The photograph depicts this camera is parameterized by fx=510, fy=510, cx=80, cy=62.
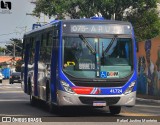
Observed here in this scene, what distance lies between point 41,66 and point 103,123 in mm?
5261

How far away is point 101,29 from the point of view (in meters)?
16.5

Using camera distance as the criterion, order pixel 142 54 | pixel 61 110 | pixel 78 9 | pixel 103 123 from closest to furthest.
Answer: pixel 103 123, pixel 61 110, pixel 142 54, pixel 78 9

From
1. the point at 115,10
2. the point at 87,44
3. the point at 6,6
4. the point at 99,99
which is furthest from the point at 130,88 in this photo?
the point at 115,10

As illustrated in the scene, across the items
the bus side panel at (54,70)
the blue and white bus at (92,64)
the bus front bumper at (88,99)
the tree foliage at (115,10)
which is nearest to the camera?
the bus front bumper at (88,99)

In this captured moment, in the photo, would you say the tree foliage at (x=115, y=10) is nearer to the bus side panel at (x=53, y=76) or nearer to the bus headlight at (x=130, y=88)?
the bus side panel at (x=53, y=76)

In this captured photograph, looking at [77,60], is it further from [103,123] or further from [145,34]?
[145,34]

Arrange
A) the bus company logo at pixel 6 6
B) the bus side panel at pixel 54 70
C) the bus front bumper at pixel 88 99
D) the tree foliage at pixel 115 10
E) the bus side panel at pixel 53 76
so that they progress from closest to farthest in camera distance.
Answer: the bus front bumper at pixel 88 99, the bus side panel at pixel 54 70, the bus side panel at pixel 53 76, the bus company logo at pixel 6 6, the tree foliage at pixel 115 10

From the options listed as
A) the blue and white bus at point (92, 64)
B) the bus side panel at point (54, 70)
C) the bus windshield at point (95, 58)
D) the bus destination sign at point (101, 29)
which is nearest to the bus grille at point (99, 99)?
the blue and white bus at point (92, 64)

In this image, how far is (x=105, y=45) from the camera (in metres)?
16.2

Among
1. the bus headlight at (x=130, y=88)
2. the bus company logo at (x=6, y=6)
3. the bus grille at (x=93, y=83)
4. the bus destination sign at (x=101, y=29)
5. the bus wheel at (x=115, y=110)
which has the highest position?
the bus company logo at (x=6, y=6)

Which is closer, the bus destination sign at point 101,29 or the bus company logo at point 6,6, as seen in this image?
the bus destination sign at point 101,29

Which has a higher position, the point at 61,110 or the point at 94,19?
the point at 94,19

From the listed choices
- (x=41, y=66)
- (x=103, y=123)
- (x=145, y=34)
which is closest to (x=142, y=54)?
(x=145, y=34)

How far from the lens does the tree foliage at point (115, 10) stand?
37.3 metres
